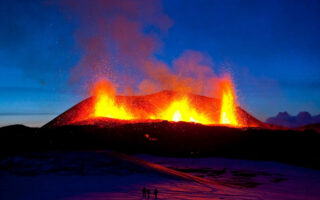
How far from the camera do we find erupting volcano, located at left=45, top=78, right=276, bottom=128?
45.5 meters

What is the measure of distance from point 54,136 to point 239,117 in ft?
92.4

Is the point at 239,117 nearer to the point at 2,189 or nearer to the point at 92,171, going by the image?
the point at 92,171

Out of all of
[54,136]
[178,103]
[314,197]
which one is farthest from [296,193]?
[178,103]

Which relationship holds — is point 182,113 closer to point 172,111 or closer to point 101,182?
point 172,111

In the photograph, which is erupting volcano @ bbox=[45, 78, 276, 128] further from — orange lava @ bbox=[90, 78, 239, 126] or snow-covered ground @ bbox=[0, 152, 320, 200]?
snow-covered ground @ bbox=[0, 152, 320, 200]

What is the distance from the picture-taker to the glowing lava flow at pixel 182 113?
154 ft

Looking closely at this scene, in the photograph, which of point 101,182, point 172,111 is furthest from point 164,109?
point 101,182

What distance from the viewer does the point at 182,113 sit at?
48688mm

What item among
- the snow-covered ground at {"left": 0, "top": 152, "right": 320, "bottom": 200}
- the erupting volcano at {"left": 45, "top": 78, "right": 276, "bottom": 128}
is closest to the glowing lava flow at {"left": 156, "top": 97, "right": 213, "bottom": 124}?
the erupting volcano at {"left": 45, "top": 78, "right": 276, "bottom": 128}

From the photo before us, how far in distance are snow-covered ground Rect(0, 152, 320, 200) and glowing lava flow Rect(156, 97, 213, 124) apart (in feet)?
93.9

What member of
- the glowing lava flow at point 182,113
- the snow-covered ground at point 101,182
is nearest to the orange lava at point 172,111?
the glowing lava flow at point 182,113

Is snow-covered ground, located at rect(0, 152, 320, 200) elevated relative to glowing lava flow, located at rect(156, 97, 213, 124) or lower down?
lower down

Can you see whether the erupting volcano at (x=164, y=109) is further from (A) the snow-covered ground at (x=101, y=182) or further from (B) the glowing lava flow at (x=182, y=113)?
(A) the snow-covered ground at (x=101, y=182)

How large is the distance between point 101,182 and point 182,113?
1438 inches
